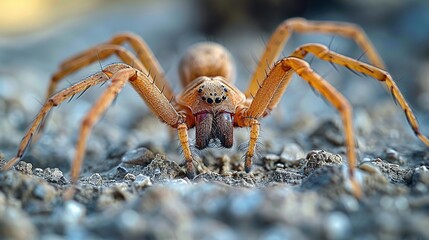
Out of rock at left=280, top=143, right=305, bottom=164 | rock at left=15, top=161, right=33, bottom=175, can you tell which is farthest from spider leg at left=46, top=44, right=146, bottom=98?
rock at left=280, top=143, right=305, bottom=164

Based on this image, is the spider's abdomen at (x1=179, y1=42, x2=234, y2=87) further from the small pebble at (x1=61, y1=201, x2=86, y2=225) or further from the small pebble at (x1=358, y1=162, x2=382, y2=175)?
the small pebble at (x1=61, y1=201, x2=86, y2=225)

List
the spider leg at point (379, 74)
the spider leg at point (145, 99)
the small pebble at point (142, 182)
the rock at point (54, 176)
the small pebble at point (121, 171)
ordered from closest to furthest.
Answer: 1. the spider leg at point (145, 99)
2. the small pebble at point (142, 182)
3. the rock at point (54, 176)
4. the spider leg at point (379, 74)
5. the small pebble at point (121, 171)

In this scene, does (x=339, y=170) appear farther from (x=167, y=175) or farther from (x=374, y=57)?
(x=374, y=57)

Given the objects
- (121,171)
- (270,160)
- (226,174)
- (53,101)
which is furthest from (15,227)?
(270,160)

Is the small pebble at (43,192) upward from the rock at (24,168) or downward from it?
downward

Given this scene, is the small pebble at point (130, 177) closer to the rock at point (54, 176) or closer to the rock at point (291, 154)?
the rock at point (54, 176)

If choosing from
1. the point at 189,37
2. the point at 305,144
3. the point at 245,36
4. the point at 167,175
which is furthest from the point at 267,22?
the point at 167,175

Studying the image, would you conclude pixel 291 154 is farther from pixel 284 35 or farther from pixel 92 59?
pixel 92 59

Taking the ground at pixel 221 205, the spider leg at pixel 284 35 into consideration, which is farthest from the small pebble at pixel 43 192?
the spider leg at pixel 284 35

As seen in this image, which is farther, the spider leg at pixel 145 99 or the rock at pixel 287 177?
the rock at pixel 287 177
